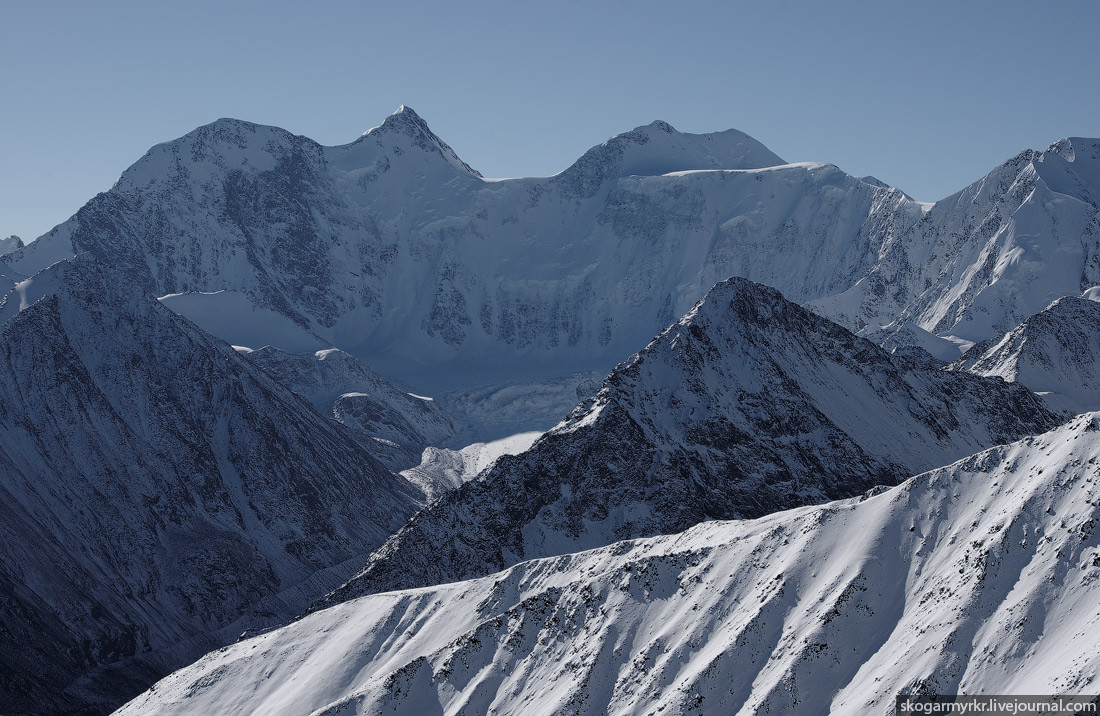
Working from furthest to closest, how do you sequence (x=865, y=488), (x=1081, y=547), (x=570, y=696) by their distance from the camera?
(x=865, y=488) < (x=570, y=696) < (x=1081, y=547)

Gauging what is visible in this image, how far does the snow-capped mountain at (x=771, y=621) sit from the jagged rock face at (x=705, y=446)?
60.5 ft

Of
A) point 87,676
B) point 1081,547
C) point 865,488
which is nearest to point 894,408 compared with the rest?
point 865,488

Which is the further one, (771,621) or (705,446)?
(705,446)

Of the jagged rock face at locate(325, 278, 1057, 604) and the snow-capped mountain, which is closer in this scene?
the snow-capped mountain

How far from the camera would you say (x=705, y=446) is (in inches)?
6398

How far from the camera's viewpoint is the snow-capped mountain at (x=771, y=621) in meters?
95.8

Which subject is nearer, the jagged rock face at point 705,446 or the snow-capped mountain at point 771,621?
the snow-capped mountain at point 771,621

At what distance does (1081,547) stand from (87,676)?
142103mm

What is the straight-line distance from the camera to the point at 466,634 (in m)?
123

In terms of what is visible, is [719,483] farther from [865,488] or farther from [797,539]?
[797,539]

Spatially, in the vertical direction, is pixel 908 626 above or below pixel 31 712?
below

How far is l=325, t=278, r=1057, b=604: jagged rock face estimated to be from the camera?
504 feet

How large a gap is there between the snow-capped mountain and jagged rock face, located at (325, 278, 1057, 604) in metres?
18.4

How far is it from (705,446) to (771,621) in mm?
56108
